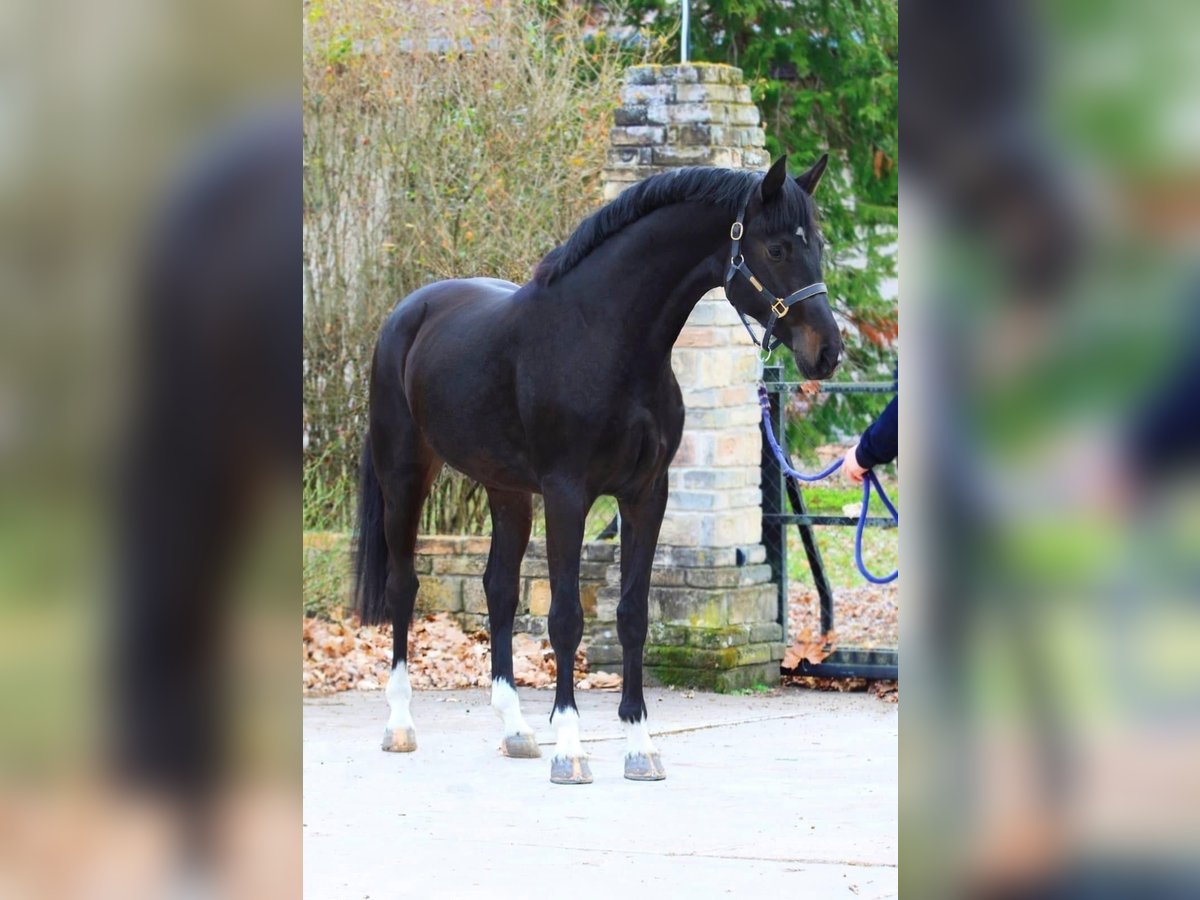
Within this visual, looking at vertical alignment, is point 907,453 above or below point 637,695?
above

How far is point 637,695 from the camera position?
20.3 feet

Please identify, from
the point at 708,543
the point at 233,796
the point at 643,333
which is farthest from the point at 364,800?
the point at 233,796

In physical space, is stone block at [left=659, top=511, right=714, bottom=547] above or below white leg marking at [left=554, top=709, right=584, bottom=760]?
above

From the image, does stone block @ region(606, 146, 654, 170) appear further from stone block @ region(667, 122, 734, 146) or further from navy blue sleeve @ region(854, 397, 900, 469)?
navy blue sleeve @ region(854, 397, 900, 469)

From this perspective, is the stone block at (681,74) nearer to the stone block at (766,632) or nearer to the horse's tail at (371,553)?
the horse's tail at (371,553)

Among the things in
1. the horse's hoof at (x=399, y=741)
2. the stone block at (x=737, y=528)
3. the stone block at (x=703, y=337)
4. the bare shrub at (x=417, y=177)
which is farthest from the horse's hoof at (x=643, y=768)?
the bare shrub at (x=417, y=177)

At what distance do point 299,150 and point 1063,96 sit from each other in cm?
57

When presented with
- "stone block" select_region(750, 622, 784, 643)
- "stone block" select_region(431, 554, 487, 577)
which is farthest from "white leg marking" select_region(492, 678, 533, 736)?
"stone block" select_region(431, 554, 487, 577)

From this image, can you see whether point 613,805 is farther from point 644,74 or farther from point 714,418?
point 644,74

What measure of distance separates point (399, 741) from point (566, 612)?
0.96 meters

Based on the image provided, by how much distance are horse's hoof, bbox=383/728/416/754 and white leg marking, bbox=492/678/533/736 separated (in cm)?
36

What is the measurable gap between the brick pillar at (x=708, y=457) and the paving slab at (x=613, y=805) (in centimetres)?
24

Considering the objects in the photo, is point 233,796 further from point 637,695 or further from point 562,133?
point 562,133

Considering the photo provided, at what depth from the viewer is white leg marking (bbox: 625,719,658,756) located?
6105 mm
